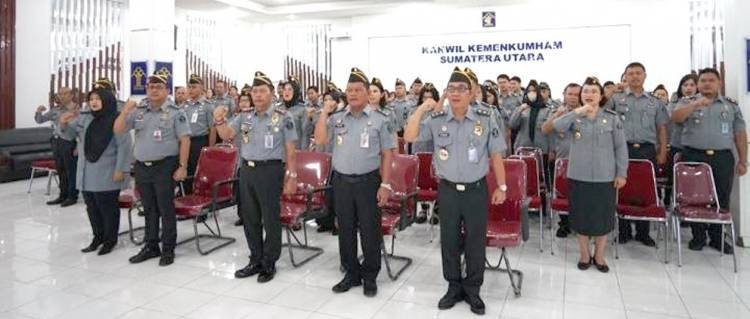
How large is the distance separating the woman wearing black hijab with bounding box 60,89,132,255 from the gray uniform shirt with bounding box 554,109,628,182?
11.9ft

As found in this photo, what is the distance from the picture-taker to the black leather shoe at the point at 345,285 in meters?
3.50

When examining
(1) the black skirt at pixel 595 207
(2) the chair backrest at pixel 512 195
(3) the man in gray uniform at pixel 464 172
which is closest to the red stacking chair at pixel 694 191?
(1) the black skirt at pixel 595 207

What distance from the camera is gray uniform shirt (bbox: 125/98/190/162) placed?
4.09 m

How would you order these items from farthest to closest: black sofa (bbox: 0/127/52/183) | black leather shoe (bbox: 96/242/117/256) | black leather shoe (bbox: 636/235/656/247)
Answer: black sofa (bbox: 0/127/52/183) → black leather shoe (bbox: 636/235/656/247) → black leather shoe (bbox: 96/242/117/256)

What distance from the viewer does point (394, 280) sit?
372 cm

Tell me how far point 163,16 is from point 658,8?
27.8ft

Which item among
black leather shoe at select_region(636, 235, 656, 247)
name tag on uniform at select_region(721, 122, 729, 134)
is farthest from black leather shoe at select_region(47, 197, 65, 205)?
name tag on uniform at select_region(721, 122, 729, 134)

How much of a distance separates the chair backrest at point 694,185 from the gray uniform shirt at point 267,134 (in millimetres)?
3217

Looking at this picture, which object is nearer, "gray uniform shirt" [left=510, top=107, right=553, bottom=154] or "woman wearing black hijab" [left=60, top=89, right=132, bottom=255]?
"woman wearing black hijab" [left=60, top=89, right=132, bottom=255]

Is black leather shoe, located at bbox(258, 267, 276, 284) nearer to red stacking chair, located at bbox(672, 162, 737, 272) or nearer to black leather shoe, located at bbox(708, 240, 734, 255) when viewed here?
red stacking chair, located at bbox(672, 162, 737, 272)

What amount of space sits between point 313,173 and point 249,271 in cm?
106

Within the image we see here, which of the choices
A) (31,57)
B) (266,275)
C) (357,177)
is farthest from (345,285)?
(31,57)

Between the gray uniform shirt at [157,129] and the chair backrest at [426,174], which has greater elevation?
the gray uniform shirt at [157,129]

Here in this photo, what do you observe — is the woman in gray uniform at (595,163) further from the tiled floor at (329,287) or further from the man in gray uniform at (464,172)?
the man in gray uniform at (464,172)
